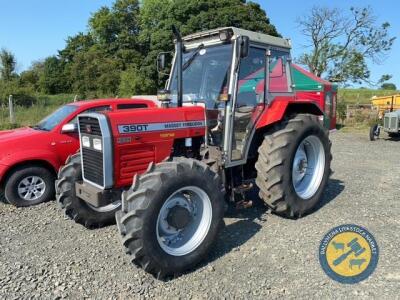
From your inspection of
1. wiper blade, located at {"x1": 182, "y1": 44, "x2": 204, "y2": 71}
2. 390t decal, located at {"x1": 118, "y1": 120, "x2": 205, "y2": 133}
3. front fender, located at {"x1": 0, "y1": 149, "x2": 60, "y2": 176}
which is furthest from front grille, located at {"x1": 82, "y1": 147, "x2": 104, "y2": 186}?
front fender, located at {"x1": 0, "y1": 149, "x2": 60, "y2": 176}

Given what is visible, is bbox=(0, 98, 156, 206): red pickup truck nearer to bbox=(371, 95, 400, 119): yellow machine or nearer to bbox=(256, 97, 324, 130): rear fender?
bbox=(256, 97, 324, 130): rear fender

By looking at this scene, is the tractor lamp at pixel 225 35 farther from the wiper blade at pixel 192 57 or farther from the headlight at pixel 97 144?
the headlight at pixel 97 144

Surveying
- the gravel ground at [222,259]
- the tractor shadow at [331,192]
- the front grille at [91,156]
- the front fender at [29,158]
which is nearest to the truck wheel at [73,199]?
the gravel ground at [222,259]

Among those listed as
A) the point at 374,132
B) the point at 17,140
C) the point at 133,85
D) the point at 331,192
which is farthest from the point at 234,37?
the point at 133,85

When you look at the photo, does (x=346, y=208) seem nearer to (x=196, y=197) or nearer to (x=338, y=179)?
(x=338, y=179)

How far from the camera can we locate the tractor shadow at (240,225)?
3947 mm

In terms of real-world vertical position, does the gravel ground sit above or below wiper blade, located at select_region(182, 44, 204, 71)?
below

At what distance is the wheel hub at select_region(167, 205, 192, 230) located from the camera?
3521mm

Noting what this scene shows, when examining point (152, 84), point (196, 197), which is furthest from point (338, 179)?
point (152, 84)

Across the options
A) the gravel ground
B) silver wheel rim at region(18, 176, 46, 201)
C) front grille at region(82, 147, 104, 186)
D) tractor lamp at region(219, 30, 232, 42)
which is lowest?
the gravel ground

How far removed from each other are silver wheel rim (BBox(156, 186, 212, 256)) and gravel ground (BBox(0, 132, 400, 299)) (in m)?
0.26

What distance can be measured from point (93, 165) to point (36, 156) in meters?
2.57

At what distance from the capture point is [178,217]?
3525 mm

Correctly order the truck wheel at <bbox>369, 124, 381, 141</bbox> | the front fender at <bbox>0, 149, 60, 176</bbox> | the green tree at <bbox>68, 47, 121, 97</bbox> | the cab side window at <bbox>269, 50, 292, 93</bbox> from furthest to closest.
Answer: the green tree at <bbox>68, 47, 121, 97</bbox> → the truck wheel at <bbox>369, 124, 381, 141</bbox> → the front fender at <bbox>0, 149, 60, 176</bbox> → the cab side window at <bbox>269, 50, 292, 93</bbox>
